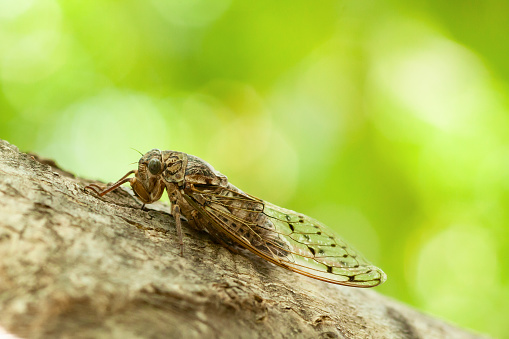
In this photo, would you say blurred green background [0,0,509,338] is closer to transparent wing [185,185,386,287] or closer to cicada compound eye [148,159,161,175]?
transparent wing [185,185,386,287]

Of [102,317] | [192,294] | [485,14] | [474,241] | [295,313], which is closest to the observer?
[102,317]

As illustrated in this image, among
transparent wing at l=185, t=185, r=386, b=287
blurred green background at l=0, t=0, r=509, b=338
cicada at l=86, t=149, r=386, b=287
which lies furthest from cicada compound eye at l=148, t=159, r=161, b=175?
blurred green background at l=0, t=0, r=509, b=338

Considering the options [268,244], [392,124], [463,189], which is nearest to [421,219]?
[463,189]

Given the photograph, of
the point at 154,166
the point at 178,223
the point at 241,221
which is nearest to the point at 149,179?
the point at 154,166

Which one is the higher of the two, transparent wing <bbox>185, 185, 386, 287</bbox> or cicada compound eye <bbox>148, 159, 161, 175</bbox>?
cicada compound eye <bbox>148, 159, 161, 175</bbox>

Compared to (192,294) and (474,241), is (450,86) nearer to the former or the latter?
(474,241)

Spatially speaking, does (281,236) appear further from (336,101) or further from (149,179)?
(336,101)
